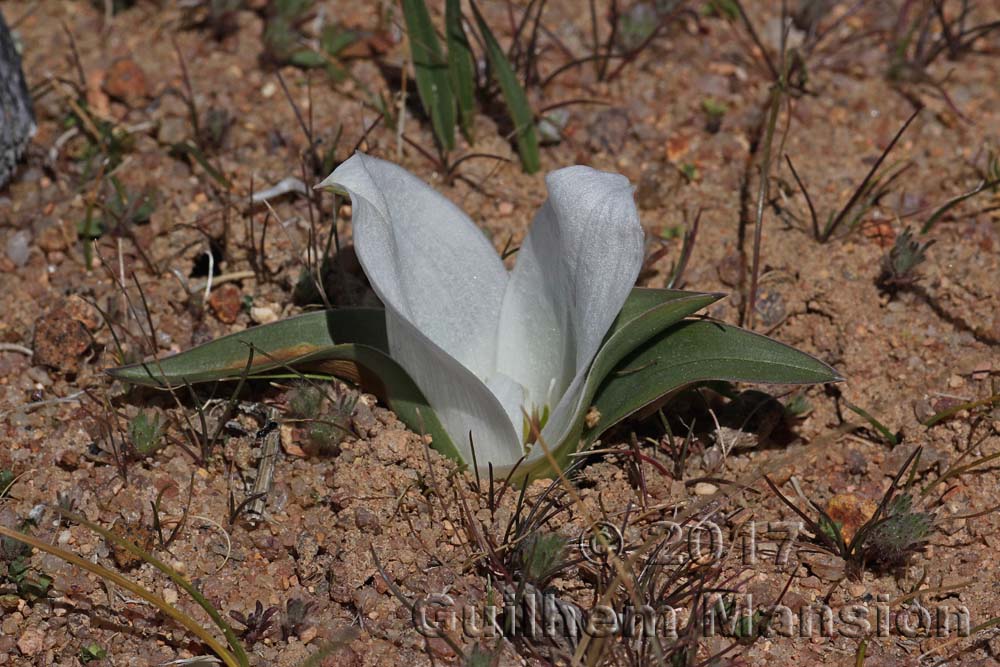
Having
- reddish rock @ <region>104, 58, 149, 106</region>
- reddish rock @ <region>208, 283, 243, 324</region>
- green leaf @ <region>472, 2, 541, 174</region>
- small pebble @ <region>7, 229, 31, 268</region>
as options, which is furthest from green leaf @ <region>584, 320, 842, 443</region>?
reddish rock @ <region>104, 58, 149, 106</region>

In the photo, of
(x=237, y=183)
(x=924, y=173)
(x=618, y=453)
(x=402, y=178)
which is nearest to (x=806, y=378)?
(x=618, y=453)

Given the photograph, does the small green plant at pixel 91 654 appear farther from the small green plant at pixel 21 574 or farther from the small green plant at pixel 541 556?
the small green plant at pixel 541 556

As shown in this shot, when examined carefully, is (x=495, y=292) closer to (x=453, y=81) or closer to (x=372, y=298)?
(x=372, y=298)

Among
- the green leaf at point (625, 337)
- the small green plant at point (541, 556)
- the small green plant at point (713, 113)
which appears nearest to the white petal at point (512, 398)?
the green leaf at point (625, 337)

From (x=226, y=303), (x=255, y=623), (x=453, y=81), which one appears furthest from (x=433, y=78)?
(x=255, y=623)

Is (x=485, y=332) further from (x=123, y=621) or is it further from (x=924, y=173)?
(x=924, y=173)

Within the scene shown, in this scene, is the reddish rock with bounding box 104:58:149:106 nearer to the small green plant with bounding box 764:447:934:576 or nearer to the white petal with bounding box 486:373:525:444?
the white petal with bounding box 486:373:525:444
